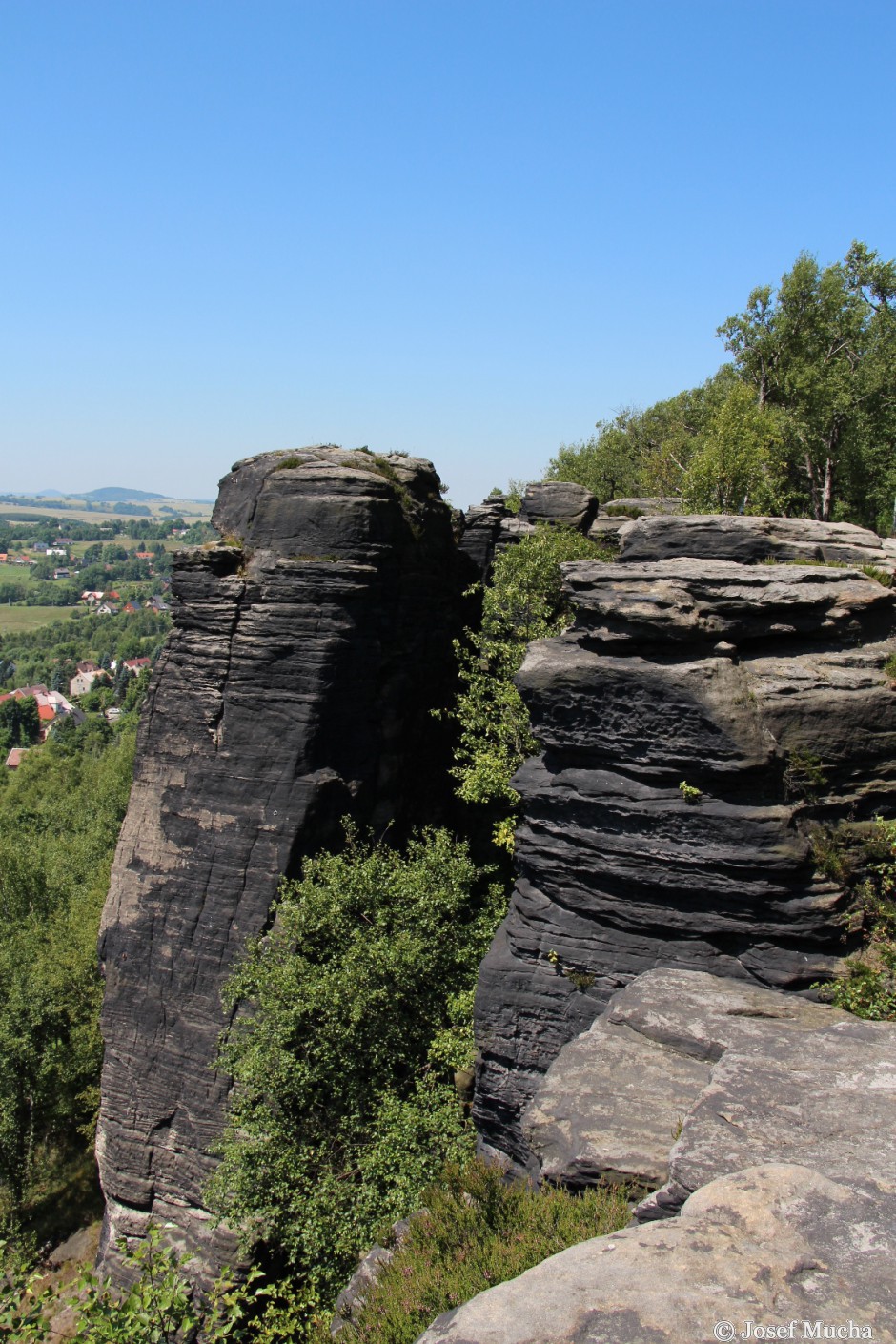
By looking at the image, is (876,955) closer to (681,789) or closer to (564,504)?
(681,789)

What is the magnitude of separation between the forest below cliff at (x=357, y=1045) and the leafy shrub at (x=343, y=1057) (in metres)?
0.05

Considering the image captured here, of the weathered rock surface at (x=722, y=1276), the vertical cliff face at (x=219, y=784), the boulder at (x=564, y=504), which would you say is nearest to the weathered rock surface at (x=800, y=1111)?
the weathered rock surface at (x=722, y=1276)

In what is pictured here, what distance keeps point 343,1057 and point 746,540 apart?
14.7 m

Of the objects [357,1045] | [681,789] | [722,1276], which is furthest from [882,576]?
[357,1045]

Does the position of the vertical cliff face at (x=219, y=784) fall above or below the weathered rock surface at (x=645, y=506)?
below

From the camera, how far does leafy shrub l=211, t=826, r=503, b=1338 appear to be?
17469mm

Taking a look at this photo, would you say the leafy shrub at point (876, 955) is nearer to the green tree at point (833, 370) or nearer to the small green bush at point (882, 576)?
the small green bush at point (882, 576)

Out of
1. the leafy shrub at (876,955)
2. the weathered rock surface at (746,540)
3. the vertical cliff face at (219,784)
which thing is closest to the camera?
the leafy shrub at (876,955)

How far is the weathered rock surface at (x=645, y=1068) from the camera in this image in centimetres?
1195

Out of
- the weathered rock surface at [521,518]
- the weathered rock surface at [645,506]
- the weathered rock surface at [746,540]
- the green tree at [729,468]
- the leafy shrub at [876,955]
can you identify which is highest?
the green tree at [729,468]

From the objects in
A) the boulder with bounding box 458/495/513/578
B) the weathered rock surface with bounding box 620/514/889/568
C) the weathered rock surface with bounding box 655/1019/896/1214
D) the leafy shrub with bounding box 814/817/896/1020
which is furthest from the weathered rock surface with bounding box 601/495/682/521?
the weathered rock surface with bounding box 655/1019/896/1214

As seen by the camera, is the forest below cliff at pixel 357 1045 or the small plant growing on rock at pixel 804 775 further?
the small plant growing on rock at pixel 804 775

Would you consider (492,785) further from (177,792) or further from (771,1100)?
(771,1100)

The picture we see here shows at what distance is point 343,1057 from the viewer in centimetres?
1911
